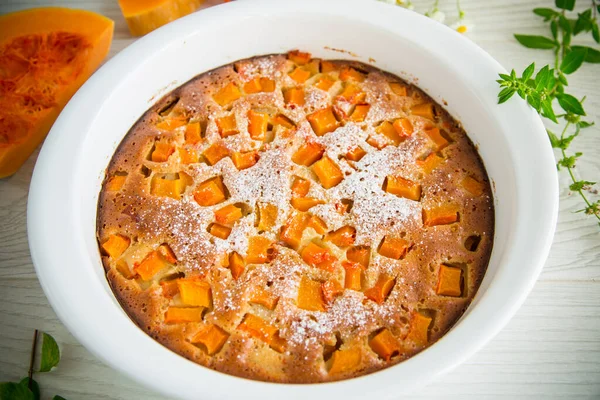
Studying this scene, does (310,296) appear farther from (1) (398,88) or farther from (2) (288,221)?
(1) (398,88)

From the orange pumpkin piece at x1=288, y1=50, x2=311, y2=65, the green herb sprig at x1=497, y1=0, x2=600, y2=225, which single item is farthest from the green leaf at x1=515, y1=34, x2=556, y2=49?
the orange pumpkin piece at x1=288, y1=50, x2=311, y2=65

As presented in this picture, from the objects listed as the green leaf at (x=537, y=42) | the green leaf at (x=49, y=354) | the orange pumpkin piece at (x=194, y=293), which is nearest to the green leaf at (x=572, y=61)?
the green leaf at (x=537, y=42)

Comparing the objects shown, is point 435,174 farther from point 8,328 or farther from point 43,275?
point 8,328

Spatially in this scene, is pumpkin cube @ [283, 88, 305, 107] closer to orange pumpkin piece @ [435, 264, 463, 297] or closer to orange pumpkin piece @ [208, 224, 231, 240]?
orange pumpkin piece @ [208, 224, 231, 240]

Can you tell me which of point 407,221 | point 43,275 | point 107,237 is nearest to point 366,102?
point 407,221

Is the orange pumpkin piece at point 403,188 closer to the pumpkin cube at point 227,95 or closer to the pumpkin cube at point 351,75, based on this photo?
the pumpkin cube at point 351,75

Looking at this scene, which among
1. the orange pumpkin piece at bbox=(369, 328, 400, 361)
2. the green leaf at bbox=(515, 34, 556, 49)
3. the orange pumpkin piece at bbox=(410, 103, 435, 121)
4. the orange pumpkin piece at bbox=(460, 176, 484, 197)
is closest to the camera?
the orange pumpkin piece at bbox=(369, 328, 400, 361)
